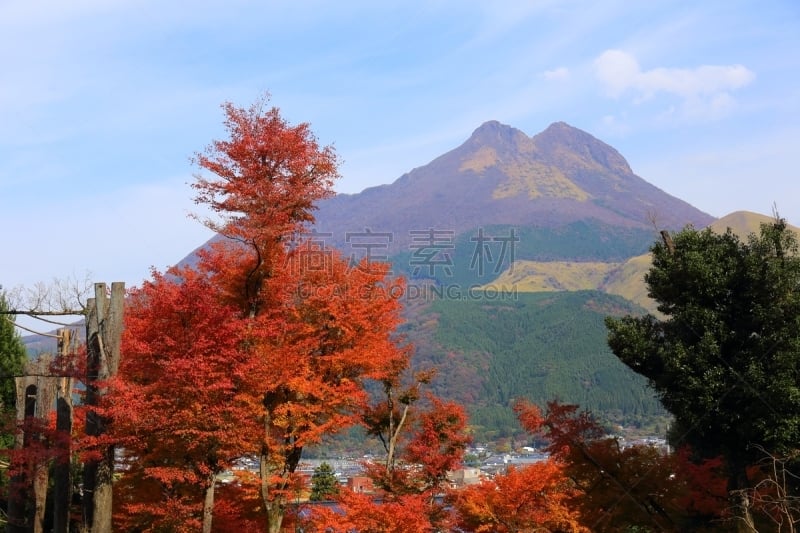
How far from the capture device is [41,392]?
17812 millimetres

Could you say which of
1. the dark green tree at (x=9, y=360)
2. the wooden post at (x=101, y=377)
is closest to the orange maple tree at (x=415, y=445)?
the wooden post at (x=101, y=377)

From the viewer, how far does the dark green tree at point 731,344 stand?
16391mm

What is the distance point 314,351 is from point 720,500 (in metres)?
10.1

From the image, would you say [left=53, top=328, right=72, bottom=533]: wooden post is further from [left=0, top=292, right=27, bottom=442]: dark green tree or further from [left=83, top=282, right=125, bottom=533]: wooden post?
[left=0, top=292, right=27, bottom=442]: dark green tree

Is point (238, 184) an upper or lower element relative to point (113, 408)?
upper

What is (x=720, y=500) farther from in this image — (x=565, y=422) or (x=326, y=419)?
(x=326, y=419)

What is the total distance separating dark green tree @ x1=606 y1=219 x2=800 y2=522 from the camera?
53.8 feet

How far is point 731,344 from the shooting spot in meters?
17.3

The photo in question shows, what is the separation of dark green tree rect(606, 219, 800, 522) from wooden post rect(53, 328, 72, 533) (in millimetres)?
12932

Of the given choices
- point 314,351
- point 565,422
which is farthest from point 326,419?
point 565,422

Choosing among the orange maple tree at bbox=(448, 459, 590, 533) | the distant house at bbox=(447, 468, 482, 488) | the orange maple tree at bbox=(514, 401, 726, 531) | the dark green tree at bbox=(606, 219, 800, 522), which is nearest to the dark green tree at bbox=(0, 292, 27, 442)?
the distant house at bbox=(447, 468, 482, 488)

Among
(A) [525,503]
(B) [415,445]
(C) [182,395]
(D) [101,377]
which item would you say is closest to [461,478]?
(B) [415,445]

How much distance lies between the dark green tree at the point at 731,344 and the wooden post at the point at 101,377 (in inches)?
464

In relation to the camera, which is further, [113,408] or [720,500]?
[720,500]
